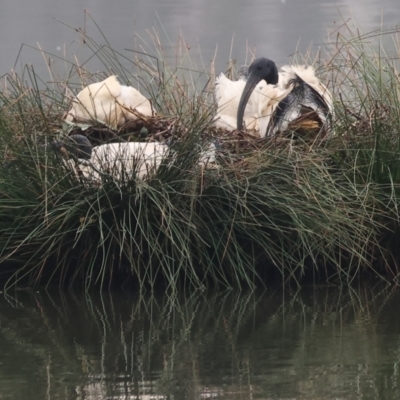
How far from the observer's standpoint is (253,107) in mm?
7410

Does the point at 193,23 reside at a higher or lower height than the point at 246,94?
higher

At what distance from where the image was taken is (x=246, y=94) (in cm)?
718

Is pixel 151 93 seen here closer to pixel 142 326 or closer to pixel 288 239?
pixel 288 239

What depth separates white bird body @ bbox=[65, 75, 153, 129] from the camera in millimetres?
6548

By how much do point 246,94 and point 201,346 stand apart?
8.48ft

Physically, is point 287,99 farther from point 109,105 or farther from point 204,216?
point 204,216

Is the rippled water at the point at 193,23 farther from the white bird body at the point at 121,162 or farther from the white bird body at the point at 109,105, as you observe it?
the white bird body at the point at 121,162

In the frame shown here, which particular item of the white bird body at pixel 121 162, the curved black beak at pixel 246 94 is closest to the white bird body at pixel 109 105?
the white bird body at pixel 121 162

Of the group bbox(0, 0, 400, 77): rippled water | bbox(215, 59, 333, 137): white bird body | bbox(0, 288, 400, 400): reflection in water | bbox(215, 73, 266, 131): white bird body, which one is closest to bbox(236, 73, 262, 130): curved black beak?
bbox(215, 59, 333, 137): white bird body

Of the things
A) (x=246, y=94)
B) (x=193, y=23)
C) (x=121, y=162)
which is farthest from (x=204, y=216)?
(x=193, y=23)

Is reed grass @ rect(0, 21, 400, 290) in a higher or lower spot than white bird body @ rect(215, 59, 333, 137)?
lower

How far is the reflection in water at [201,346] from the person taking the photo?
4258 mm

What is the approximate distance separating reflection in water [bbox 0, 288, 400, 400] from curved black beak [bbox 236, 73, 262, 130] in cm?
142

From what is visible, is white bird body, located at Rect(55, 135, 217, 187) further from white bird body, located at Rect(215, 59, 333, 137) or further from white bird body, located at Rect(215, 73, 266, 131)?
white bird body, located at Rect(215, 73, 266, 131)
